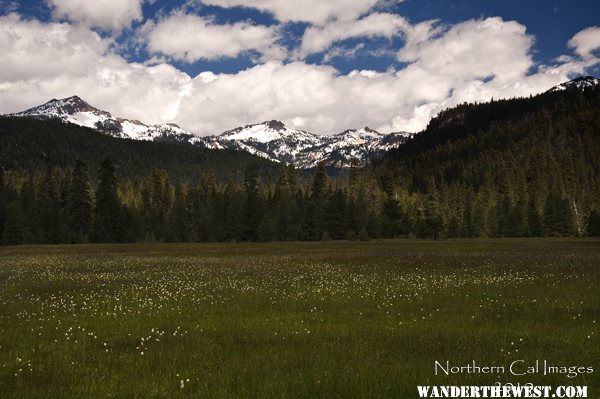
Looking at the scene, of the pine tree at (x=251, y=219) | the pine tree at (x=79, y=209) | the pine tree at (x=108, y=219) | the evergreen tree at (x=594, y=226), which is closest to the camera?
the evergreen tree at (x=594, y=226)

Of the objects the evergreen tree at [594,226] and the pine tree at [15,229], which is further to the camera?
the evergreen tree at [594,226]

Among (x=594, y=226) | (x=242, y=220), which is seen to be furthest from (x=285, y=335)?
(x=594, y=226)

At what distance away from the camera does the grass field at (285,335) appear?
885 centimetres

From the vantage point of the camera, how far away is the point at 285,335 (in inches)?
517

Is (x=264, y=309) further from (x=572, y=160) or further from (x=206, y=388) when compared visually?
(x=572, y=160)

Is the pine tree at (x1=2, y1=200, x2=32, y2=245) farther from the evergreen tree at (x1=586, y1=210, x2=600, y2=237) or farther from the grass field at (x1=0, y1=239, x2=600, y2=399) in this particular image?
the evergreen tree at (x1=586, y1=210, x2=600, y2=237)

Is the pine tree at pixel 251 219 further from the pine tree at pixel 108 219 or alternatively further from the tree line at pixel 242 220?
the pine tree at pixel 108 219

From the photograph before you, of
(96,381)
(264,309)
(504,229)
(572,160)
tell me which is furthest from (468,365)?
(572,160)

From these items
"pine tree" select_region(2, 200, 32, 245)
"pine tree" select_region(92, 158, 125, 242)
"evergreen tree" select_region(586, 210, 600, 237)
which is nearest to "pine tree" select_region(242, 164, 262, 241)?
"pine tree" select_region(92, 158, 125, 242)

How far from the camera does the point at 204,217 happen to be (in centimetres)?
10769

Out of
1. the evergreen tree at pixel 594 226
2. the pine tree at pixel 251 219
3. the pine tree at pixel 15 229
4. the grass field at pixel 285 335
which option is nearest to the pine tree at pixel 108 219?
the pine tree at pixel 15 229

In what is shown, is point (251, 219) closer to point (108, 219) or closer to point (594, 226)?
point (108, 219)

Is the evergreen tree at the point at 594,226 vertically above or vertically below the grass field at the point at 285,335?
above

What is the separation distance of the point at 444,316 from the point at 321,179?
112883 mm
